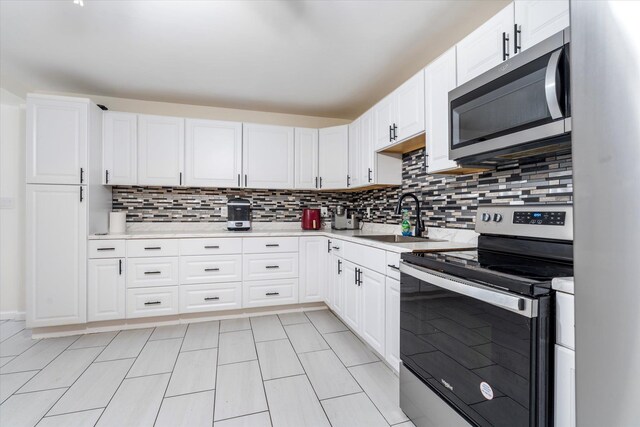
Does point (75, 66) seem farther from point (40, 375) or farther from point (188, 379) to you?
point (188, 379)

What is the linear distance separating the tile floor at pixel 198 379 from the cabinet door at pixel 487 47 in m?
1.95

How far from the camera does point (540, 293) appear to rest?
92cm

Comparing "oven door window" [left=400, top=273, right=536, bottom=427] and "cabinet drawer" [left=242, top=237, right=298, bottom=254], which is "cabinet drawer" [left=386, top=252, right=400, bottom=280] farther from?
"cabinet drawer" [left=242, top=237, right=298, bottom=254]

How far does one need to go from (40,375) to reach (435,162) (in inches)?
120

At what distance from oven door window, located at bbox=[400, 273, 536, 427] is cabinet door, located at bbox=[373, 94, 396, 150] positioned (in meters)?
1.41

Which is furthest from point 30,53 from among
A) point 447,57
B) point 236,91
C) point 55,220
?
point 447,57

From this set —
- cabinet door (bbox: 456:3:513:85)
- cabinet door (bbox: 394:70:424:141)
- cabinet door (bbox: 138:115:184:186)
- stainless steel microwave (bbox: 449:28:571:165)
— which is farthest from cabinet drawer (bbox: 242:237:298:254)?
cabinet door (bbox: 456:3:513:85)

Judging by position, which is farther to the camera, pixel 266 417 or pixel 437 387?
pixel 266 417

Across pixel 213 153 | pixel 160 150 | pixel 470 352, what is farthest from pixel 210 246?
pixel 470 352

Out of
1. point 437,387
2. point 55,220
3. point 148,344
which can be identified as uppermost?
point 55,220

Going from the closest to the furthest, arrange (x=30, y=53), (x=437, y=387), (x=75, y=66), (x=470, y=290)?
1. (x=470, y=290)
2. (x=437, y=387)
3. (x=30, y=53)
4. (x=75, y=66)

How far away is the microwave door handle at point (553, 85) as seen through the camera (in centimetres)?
108

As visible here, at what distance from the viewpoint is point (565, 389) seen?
0.90m

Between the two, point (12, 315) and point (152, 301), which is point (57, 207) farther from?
point (12, 315)
